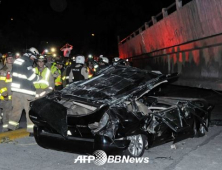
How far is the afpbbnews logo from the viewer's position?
4655 millimetres

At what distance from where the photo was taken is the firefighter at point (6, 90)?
7.05 metres

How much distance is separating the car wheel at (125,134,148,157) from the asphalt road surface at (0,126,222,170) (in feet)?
0.61

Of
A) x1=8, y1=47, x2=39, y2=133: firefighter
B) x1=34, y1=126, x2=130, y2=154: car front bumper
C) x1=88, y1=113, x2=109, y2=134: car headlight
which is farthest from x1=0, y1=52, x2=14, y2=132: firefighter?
x1=88, y1=113, x2=109, y2=134: car headlight

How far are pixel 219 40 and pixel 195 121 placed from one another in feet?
9.57

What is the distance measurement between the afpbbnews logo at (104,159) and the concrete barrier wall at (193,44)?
393cm

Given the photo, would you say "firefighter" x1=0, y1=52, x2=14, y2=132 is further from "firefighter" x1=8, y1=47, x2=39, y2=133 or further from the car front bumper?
the car front bumper

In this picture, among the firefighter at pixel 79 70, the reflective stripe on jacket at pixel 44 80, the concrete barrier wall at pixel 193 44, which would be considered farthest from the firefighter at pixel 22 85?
the concrete barrier wall at pixel 193 44

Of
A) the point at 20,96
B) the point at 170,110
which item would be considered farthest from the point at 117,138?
the point at 20,96

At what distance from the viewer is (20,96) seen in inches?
265

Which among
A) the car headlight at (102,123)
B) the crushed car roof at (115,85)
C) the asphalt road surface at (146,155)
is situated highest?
the crushed car roof at (115,85)

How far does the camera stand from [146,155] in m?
5.35

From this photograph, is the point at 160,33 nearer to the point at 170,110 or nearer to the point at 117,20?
the point at 170,110

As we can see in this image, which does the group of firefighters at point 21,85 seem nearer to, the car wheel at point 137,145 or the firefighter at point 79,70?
the firefighter at point 79,70

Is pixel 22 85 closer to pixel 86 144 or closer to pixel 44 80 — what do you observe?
pixel 44 80
